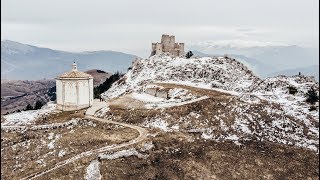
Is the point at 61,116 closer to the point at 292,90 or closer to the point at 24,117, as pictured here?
the point at 24,117

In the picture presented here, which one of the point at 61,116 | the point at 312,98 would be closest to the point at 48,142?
the point at 61,116

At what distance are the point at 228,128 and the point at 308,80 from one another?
1198 inches

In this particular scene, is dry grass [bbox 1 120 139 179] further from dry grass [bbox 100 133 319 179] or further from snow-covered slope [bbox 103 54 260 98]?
snow-covered slope [bbox 103 54 260 98]

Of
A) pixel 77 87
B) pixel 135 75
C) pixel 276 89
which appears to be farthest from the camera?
pixel 135 75

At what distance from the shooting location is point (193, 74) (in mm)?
101938

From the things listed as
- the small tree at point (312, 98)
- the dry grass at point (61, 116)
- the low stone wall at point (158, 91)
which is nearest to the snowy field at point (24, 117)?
Result: the dry grass at point (61, 116)

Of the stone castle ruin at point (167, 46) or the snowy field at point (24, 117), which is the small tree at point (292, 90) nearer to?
the snowy field at point (24, 117)

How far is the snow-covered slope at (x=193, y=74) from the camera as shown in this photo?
95.4 m

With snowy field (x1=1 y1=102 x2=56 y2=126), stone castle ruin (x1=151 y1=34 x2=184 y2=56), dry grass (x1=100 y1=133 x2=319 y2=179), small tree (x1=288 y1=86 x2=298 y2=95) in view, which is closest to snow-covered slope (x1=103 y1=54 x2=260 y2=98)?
small tree (x1=288 y1=86 x2=298 y2=95)

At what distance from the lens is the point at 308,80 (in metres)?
84.2

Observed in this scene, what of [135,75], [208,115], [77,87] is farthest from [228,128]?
[135,75]

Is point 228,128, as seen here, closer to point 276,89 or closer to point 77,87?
point 276,89

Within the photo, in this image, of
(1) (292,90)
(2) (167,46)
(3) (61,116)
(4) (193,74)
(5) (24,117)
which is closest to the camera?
(3) (61,116)

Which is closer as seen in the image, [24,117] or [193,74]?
[24,117]
